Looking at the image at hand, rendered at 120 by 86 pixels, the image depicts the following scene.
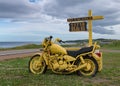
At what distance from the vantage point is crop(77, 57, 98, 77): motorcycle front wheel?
11.4 metres

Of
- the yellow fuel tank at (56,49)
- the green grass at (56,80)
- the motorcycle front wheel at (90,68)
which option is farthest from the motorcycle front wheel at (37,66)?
the motorcycle front wheel at (90,68)

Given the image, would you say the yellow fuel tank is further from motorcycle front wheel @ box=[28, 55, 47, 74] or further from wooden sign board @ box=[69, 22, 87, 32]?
wooden sign board @ box=[69, 22, 87, 32]

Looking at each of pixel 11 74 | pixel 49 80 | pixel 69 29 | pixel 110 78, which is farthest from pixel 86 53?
pixel 69 29

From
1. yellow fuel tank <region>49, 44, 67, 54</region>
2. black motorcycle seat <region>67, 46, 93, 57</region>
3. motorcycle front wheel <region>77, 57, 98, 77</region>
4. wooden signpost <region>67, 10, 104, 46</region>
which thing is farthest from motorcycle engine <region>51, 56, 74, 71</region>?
wooden signpost <region>67, 10, 104, 46</region>

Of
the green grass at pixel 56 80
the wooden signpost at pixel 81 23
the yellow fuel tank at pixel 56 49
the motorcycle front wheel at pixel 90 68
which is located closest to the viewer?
the green grass at pixel 56 80

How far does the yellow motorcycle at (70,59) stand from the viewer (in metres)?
11.4

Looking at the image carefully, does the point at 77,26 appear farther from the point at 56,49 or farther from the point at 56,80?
the point at 56,80

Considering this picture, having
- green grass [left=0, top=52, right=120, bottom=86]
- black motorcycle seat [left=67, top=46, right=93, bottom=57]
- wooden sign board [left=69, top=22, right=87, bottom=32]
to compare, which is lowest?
green grass [left=0, top=52, right=120, bottom=86]

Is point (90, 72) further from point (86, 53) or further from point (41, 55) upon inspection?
point (41, 55)

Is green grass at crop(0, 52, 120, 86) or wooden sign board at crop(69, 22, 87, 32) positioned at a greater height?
wooden sign board at crop(69, 22, 87, 32)

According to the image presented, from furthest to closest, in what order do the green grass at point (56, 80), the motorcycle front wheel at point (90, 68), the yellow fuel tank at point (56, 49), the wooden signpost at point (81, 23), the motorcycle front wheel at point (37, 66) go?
the wooden signpost at point (81, 23) < the motorcycle front wheel at point (37, 66) < the yellow fuel tank at point (56, 49) < the motorcycle front wheel at point (90, 68) < the green grass at point (56, 80)

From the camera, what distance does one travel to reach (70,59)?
1145 cm

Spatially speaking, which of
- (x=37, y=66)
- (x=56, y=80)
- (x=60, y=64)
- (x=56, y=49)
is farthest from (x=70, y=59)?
(x=56, y=80)

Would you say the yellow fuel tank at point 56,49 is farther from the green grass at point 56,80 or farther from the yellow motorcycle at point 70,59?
the green grass at point 56,80
